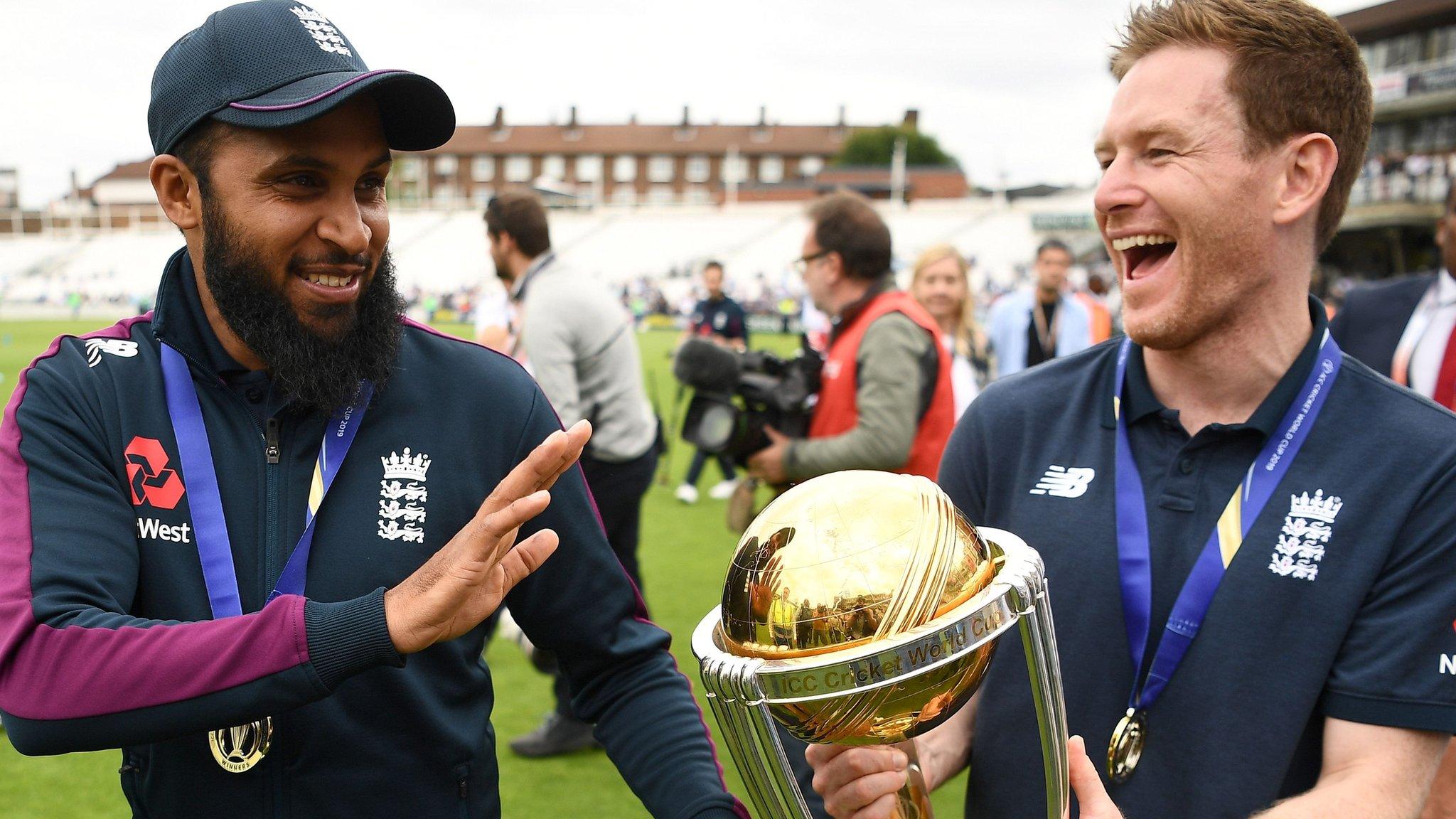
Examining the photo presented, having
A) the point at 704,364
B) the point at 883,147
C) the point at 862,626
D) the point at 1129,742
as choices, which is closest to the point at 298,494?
the point at 862,626

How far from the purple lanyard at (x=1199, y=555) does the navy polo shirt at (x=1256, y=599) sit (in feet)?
0.05

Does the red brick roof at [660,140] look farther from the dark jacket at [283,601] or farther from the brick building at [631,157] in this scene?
the dark jacket at [283,601]

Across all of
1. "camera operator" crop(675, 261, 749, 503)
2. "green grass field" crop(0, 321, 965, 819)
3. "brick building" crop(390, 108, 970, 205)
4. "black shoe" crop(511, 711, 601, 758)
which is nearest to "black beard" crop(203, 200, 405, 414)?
"green grass field" crop(0, 321, 965, 819)

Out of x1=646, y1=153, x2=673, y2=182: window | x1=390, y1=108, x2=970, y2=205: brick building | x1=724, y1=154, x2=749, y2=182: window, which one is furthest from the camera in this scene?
x1=646, y1=153, x2=673, y2=182: window

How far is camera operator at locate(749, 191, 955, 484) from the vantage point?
13.5 feet

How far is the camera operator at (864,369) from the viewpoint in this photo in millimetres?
4121

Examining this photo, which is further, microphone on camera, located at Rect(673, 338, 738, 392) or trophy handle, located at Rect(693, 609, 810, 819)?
microphone on camera, located at Rect(673, 338, 738, 392)

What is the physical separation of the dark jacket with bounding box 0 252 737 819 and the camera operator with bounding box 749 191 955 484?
219 cm

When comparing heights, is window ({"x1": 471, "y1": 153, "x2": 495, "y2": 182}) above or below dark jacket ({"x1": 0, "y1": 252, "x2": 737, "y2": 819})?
below

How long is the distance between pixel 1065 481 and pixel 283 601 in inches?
50.7

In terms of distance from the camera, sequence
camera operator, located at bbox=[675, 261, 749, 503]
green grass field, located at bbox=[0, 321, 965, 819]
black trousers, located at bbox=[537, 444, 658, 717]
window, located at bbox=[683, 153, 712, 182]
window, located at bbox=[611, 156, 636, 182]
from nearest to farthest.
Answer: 1. green grass field, located at bbox=[0, 321, 965, 819]
2. black trousers, located at bbox=[537, 444, 658, 717]
3. camera operator, located at bbox=[675, 261, 749, 503]
4. window, located at bbox=[683, 153, 712, 182]
5. window, located at bbox=[611, 156, 636, 182]

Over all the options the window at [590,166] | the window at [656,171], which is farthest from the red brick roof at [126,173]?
the window at [656,171]

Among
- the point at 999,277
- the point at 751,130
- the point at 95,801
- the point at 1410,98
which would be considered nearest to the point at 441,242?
the point at 999,277

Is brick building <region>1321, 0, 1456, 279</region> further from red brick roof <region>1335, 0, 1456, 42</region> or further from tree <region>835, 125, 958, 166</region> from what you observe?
tree <region>835, 125, 958, 166</region>
